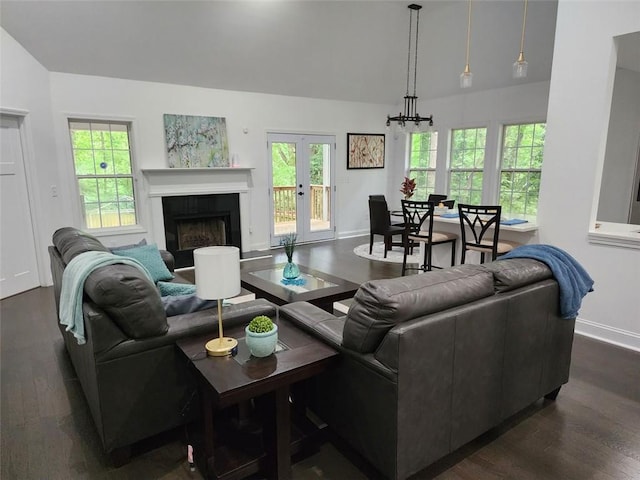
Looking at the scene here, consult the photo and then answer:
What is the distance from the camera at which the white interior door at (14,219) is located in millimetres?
4520

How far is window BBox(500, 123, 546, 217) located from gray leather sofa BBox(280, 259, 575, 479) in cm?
467

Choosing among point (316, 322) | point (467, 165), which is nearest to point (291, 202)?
point (467, 165)

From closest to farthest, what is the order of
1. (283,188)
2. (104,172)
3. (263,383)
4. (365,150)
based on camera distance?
(263,383)
(104,172)
(283,188)
(365,150)

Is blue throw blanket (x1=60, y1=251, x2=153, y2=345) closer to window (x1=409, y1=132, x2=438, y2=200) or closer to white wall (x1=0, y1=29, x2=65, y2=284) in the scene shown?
white wall (x1=0, y1=29, x2=65, y2=284)

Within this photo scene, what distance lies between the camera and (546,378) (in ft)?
7.83

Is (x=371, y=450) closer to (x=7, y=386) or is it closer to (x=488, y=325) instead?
(x=488, y=325)

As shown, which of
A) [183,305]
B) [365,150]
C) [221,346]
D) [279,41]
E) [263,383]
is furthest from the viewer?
[365,150]

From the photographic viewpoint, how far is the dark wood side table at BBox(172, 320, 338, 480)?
1.65 m

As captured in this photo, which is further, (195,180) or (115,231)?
(195,180)

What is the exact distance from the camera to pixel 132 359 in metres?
1.95

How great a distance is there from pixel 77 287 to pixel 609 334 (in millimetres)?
3951

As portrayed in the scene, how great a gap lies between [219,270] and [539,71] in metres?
6.10

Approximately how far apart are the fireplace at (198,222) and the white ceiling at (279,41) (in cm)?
171

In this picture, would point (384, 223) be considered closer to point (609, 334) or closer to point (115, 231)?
point (609, 334)
